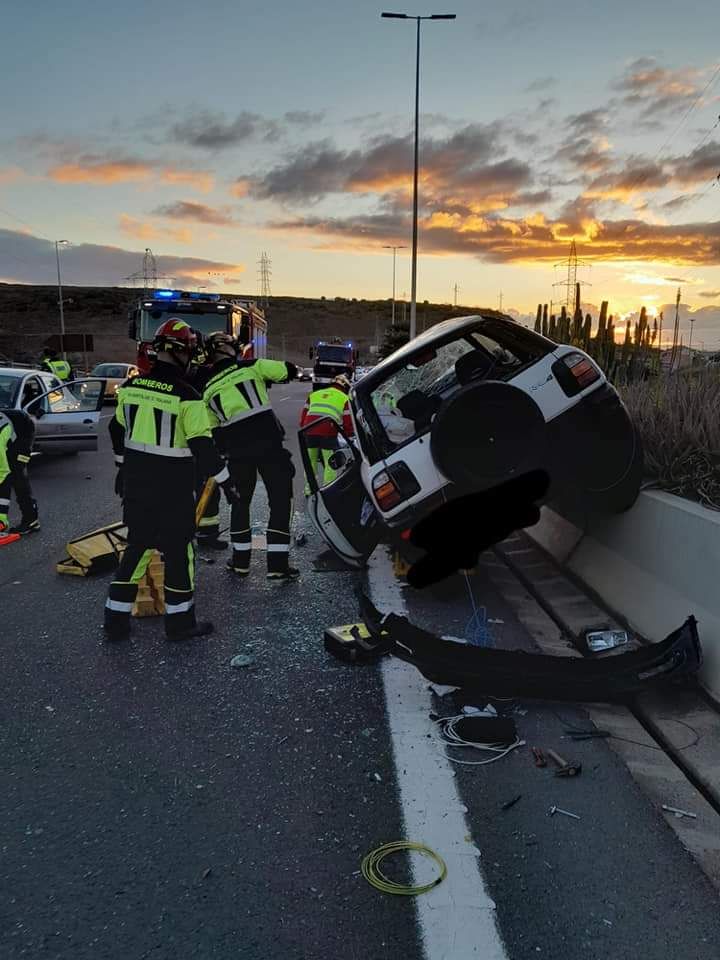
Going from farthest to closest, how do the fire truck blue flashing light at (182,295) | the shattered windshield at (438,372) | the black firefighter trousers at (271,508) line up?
the fire truck blue flashing light at (182,295) → the black firefighter trousers at (271,508) → the shattered windshield at (438,372)

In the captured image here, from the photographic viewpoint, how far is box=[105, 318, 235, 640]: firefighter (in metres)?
4.81

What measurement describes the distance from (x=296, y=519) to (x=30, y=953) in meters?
6.47

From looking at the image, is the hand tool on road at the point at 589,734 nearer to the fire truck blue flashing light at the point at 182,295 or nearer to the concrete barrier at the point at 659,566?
the concrete barrier at the point at 659,566

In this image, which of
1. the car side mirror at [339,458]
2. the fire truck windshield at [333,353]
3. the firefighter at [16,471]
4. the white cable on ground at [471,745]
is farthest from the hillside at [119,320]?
the white cable on ground at [471,745]

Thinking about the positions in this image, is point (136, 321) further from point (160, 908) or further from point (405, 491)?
point (160, 908)

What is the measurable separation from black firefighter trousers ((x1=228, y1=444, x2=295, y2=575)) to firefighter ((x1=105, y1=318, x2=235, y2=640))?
128 centimetres

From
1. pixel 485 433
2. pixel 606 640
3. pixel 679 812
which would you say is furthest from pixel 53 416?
pixel 679 812

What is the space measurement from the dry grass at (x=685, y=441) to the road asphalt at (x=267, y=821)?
4.48ft

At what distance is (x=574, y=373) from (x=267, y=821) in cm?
312

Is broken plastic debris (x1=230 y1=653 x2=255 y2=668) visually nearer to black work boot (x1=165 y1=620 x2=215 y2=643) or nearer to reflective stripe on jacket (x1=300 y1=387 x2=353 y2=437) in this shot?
black work boot (x1=165 y1=620 x2=215 y2=643)

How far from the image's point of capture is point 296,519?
8.59m

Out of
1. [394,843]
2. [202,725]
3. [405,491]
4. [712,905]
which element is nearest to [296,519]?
[405,491]

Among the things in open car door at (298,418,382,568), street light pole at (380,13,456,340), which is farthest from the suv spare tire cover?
street light pole at (380,13,456,340)

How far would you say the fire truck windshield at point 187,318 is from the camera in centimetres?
1700
